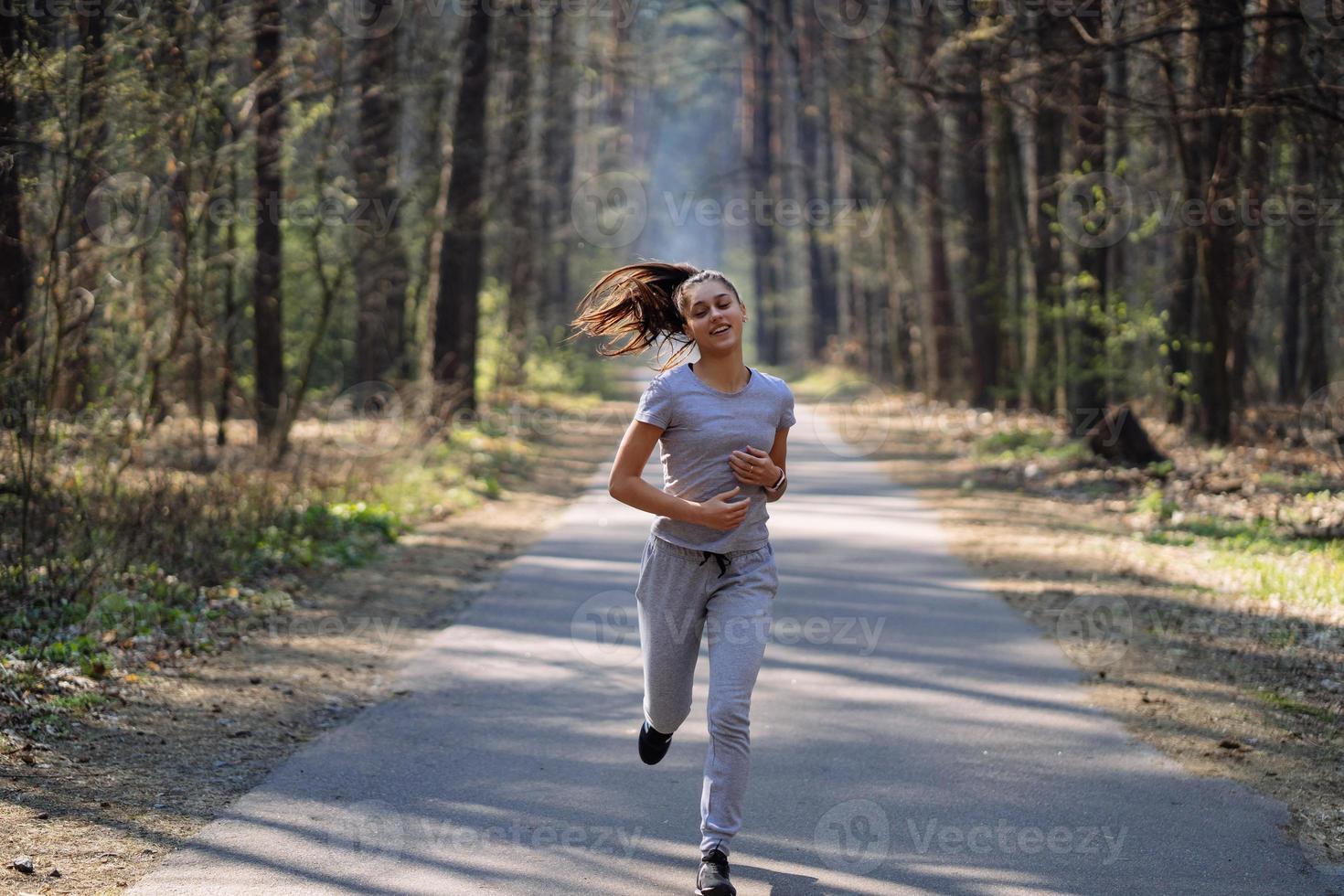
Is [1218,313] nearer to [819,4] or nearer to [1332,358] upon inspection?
[1332,358]

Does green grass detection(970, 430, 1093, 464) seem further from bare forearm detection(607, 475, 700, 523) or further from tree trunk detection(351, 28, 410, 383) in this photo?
bare forearm detection(607, 475, 700, 523)

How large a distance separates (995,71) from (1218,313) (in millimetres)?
4070

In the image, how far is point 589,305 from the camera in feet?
18.7

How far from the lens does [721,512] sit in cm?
478

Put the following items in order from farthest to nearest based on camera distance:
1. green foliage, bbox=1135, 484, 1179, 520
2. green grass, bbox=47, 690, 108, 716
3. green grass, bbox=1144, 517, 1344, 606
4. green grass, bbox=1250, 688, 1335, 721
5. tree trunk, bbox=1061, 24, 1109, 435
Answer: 1. tree trunk, bbox=1061, 24, 1109, 435
2. green foliage, bbox=1135, 484, 1179, 520
3. green grass, bbox=1144, 517, 1344, 606
4. green grass, bbox=1250, 688, 1335, 721
5. green grass, bbox=47, 690, 108, 716

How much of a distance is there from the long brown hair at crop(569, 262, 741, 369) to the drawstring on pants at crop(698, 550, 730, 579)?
32.4 inches

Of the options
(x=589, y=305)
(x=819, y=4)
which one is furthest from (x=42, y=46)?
(x=819, y=4)
